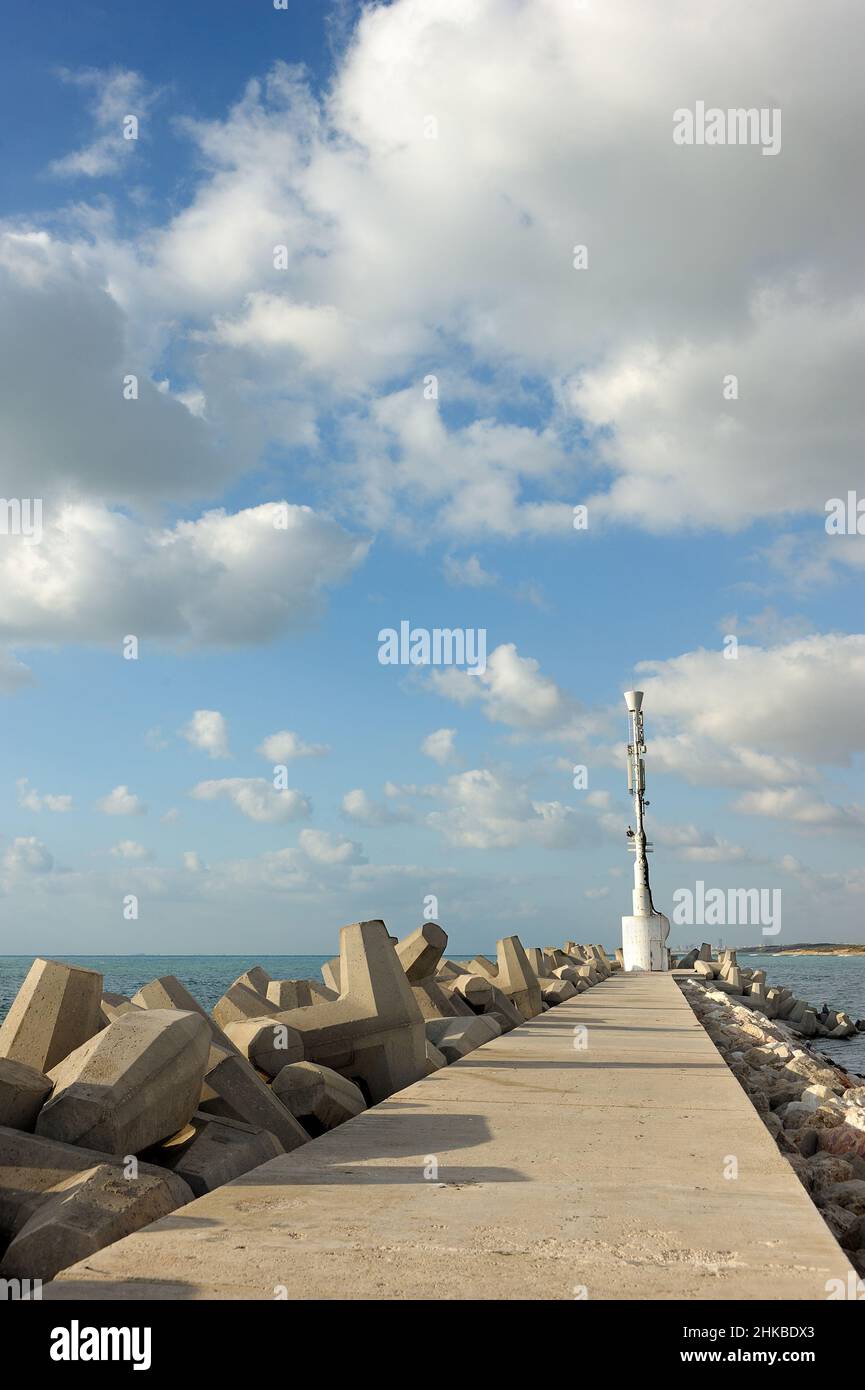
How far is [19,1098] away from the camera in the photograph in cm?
394

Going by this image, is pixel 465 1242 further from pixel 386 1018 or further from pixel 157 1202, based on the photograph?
pixel 386 1018

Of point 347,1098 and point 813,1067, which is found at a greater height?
point 347,1098

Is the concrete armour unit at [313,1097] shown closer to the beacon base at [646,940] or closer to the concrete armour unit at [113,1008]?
the concrete armour unit at [113,1008]

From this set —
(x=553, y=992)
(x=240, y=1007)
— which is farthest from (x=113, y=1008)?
(x=553, y=992)

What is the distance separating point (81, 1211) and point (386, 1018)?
126 inches

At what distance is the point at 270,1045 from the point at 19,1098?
1810 millimetres

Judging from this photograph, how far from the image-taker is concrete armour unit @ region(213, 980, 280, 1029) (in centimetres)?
732

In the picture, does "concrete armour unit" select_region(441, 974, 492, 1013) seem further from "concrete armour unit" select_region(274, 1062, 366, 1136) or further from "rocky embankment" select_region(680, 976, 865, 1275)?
"concrete armour unit" select_region(274, 1062, 366, 1136)

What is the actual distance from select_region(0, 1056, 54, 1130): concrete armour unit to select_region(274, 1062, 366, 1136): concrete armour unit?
125 centimetres

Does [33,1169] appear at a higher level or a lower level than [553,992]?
higher

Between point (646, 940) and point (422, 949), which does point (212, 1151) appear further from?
point (646, 940)

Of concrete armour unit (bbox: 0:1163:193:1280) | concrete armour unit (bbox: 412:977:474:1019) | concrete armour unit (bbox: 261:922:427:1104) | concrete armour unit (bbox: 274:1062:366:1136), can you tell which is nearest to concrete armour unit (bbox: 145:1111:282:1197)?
concrete armour unit (bbox: 0:1163:193:1280)

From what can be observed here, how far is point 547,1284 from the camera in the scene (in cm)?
255

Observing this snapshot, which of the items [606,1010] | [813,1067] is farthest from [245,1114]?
[606,1010]
